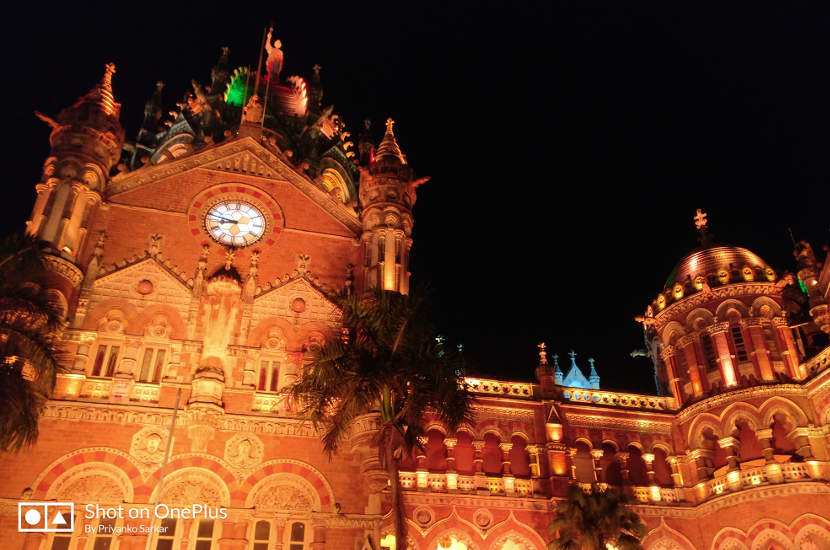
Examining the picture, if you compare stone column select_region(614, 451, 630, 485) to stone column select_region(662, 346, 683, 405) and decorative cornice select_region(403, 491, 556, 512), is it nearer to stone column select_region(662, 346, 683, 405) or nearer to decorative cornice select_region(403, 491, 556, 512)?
stone column select_region(662, 346, 683, 405)

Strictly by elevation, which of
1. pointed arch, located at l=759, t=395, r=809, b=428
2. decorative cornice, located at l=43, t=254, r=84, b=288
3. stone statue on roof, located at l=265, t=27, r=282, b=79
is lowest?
pointed arch, located at l=759, t=395, r=809, b=428

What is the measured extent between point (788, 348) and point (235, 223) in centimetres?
2804

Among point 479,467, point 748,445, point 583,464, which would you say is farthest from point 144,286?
point 748,445

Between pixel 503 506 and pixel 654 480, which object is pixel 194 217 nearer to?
pixel 503 506

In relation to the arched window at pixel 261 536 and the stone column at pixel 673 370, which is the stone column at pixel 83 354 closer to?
the arched window at pixel 261 536

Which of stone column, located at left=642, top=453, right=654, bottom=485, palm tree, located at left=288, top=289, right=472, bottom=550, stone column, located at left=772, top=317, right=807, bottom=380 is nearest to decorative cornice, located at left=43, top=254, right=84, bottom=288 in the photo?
palm tree, located at left=288, top=289, right=472, bottom=550

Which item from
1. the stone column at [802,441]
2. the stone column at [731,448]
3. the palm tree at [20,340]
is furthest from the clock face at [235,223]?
the stone column at [802,441]

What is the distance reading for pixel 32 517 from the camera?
27328mm

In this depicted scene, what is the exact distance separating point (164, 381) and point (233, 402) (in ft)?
9.45

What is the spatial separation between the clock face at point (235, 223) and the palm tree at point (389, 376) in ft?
33.7

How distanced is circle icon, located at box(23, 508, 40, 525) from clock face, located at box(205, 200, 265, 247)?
13684 mm

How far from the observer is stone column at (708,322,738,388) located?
39188mm

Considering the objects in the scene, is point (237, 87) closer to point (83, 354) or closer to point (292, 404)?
point (83, 354)

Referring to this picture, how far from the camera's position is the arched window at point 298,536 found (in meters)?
29.4
